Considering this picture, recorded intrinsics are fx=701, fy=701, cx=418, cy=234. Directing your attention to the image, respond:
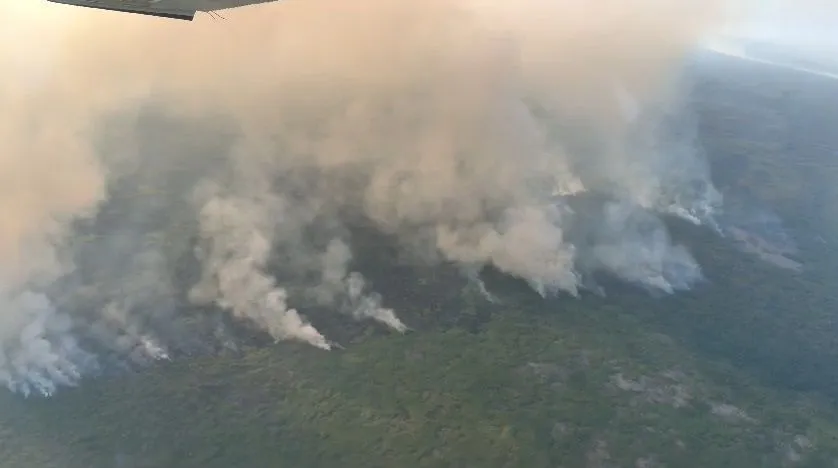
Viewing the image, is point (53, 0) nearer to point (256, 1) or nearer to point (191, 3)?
point (191, 3)

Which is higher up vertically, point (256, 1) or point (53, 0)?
point (256, 1)

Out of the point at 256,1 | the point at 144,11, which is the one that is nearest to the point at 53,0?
the point at 144,11

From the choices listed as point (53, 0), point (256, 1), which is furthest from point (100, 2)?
point (256, 1)

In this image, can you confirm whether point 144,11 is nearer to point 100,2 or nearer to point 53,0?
point 100,2

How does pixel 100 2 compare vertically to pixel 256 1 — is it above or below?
below

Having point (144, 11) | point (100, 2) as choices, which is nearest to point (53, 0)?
point (100, 2)

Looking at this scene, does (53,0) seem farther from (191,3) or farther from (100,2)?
(191,3)
